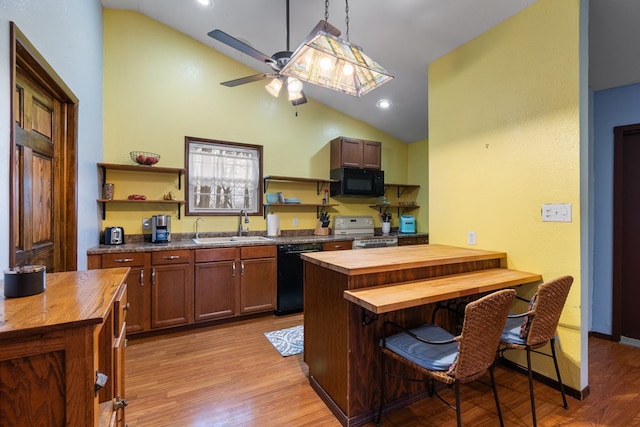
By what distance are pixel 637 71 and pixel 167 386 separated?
4.59m

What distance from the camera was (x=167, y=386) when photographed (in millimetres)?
2088

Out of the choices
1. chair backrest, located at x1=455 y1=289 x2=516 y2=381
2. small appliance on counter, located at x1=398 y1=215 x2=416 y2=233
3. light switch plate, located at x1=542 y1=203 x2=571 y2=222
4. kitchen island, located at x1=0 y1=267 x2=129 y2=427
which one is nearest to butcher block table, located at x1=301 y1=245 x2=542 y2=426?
chair backrest, located at x1=455 y1=289 x2=516 y2=381

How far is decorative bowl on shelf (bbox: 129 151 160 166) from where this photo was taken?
316 centimetres

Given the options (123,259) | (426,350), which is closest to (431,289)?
(426,350)

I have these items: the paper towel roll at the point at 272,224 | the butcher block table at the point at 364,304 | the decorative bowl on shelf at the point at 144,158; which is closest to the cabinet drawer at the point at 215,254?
the paper towel roll at the point at 272,224

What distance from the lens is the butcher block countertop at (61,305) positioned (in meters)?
0.75

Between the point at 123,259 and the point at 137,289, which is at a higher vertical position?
the point at 123,259

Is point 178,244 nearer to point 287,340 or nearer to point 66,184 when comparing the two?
point 66,184

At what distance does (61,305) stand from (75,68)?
2.21m

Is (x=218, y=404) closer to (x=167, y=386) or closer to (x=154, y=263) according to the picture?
(x=167, y=386)

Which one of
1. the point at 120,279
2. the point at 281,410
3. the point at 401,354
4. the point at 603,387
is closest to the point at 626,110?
the point at 603,387

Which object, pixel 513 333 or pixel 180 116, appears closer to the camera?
pixel 513 333

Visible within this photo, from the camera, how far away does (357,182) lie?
425 cm

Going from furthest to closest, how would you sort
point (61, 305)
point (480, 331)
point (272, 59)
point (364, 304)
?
point (272, 59)
point (364, 304)
point (480, 331)
point (61, 305)
